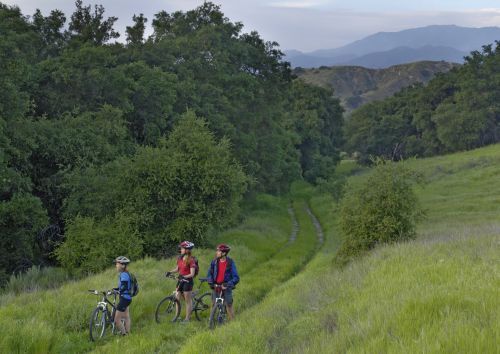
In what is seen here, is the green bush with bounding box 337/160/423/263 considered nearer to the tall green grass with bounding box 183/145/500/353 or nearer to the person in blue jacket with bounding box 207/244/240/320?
the tall green grass with bounding box 183/145/500/353

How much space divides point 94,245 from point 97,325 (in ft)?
39.7

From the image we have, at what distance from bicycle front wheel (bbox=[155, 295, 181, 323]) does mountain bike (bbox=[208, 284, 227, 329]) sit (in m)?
1.50

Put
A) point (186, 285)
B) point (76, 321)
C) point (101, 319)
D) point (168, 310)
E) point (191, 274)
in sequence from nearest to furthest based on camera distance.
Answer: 1. point (101, 319)
2. point (76, 321)
3. point (191, 274)
4. point (186, 285)
5. point (168, 310)

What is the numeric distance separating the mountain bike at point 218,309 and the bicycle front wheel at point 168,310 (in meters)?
1.50

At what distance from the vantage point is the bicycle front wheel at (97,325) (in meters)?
13.5

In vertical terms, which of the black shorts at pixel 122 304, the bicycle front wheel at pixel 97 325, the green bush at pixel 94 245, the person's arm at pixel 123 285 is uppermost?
the person's arm at pixel 123 285

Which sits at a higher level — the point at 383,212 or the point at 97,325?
the point at 383,212

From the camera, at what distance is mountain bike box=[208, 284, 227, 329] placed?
14.8 metres

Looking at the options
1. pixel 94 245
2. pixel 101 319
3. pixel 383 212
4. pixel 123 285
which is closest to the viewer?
pixel 123 285

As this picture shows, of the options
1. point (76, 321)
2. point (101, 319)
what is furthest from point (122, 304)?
point (76, 321)

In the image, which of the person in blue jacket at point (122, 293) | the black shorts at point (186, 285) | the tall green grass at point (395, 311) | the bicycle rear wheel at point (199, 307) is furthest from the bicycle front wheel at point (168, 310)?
the tall green grass at point (395, 311)

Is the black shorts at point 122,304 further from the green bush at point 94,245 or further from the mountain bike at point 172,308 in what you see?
the green bush at point 94,245

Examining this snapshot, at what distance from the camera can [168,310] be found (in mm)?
16375

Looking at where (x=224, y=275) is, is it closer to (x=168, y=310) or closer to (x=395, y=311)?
(x=168, y=310)
